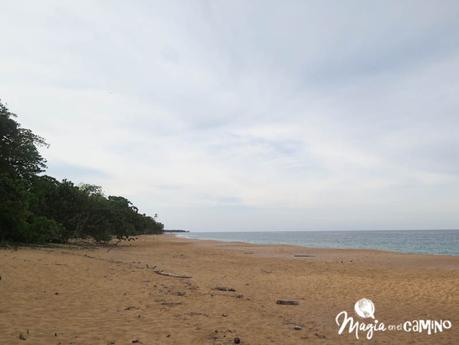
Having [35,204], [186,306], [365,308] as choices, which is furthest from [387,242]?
[186,306]

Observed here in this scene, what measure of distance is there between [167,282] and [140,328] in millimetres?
5661

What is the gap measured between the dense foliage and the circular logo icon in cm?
1609

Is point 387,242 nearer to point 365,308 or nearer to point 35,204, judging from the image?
point 35,204

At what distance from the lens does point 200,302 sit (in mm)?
9312

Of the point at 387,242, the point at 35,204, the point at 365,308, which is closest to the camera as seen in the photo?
the point at 365,308

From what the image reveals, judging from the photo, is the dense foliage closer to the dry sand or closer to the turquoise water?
the dry sand

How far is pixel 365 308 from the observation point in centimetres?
1011

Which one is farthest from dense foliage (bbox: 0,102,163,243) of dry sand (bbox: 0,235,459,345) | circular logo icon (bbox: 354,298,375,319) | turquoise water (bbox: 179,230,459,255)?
turquoise water (bbox: 179,230,459,255)

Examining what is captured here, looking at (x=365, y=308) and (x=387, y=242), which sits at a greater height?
(x=365, y=308)

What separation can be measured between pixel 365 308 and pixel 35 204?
20.2 m

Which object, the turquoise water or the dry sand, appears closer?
the dry sand

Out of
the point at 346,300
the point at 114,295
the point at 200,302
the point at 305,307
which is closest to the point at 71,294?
the point at 114,295

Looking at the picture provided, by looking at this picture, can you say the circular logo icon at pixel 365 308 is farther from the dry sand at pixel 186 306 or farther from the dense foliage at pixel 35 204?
the dense foliage at pixel 35 204

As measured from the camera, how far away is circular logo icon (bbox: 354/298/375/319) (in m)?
9.30
